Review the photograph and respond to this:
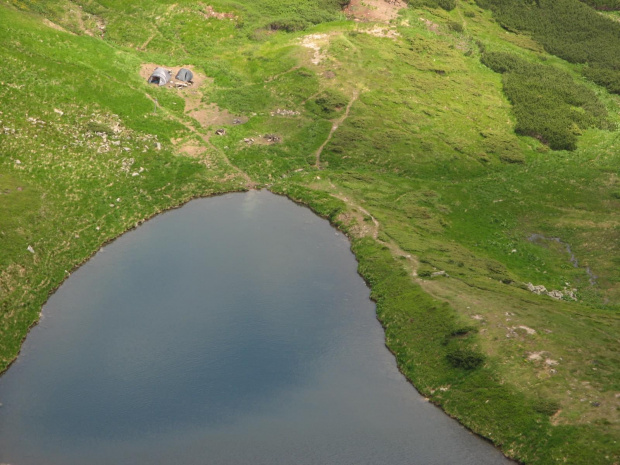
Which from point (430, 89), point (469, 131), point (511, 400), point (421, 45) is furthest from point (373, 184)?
point (421, 45)

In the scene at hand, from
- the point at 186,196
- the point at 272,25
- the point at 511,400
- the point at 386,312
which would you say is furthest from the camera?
the point at 272,25

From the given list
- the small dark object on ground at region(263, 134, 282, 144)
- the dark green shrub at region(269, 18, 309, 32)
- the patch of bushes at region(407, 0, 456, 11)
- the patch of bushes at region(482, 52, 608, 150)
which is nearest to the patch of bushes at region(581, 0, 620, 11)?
the patch of bushes at region(407, 0, 456, 11)

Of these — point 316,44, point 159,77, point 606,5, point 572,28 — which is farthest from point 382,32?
point 606,5

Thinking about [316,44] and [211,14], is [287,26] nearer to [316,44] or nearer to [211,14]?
[316,44]

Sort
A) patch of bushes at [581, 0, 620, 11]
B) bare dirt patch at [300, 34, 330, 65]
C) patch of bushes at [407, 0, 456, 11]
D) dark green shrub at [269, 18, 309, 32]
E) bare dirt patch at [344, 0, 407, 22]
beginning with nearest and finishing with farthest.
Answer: bare dirt patch at [300, 34, 330, 65], dark green shrub at [269, 18, 309, 32], bare dirt patch at [344, 0, 407, 22], patch of bushes at [407, 0, 456, 11], patch of bushes at [581, 0, 620, 11]

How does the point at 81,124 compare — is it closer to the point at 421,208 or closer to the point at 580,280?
the point at 421,208

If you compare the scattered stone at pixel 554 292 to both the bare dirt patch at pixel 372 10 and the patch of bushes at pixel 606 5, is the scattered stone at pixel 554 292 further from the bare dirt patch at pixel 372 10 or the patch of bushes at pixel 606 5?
the patch of bushes at pixel 606 5

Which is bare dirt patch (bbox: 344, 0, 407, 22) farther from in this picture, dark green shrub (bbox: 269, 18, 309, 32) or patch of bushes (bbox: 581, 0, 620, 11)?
patch of bushes (bbox: 581, 0, 620, 11)
